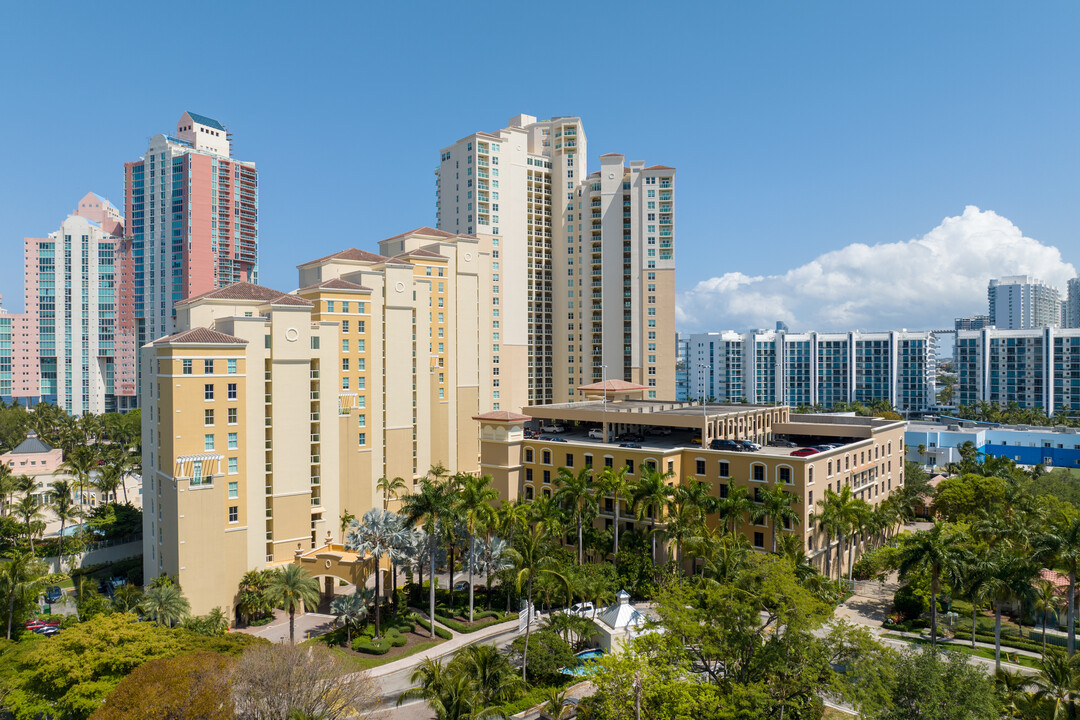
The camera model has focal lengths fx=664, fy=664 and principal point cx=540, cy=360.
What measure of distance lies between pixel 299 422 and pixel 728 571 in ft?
130

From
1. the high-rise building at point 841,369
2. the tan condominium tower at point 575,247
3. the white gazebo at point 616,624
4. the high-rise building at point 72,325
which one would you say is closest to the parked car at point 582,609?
the white gazebo at point 616,624

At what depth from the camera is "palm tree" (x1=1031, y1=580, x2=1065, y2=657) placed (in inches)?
1678

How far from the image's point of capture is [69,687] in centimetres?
3500

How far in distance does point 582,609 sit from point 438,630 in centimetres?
1150

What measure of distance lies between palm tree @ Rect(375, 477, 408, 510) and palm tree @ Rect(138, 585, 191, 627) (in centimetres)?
2339

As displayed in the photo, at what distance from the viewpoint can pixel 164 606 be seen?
4709cm

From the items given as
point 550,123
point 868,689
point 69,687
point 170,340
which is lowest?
point 69,687

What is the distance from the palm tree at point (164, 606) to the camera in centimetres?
4628

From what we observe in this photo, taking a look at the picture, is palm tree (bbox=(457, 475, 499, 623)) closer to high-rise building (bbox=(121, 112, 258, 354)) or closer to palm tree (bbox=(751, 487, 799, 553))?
palm tree (bbox=(751, 487, 799, 553))

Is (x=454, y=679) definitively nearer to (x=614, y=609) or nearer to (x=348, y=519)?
(x=614, y=609)

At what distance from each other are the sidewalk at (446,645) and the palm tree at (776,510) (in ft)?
73.1

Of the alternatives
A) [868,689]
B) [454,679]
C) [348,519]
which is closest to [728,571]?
[868,689]

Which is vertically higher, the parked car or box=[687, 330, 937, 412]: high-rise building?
box=[687, 330, 937, 412]: high-rise building

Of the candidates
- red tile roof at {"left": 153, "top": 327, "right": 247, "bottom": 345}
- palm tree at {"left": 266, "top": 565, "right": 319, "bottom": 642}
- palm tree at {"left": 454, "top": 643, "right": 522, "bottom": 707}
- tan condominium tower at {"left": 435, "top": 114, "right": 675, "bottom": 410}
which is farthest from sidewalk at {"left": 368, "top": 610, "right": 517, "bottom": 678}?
tan condominium tower at {"left": 435, "top": 114, "right": 675, "bottom": 410}
